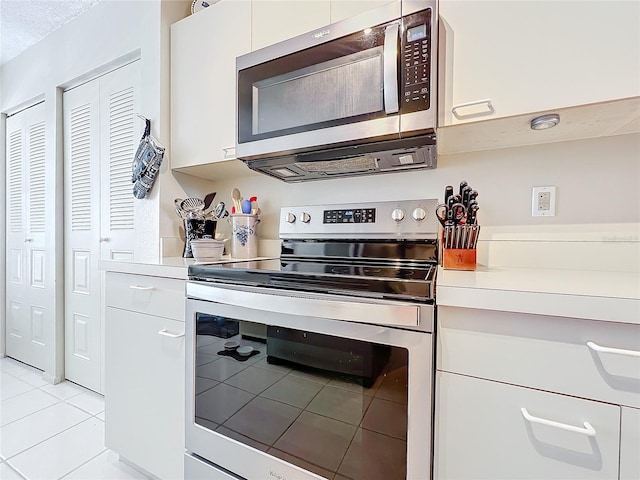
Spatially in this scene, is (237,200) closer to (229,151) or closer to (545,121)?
(229,151)

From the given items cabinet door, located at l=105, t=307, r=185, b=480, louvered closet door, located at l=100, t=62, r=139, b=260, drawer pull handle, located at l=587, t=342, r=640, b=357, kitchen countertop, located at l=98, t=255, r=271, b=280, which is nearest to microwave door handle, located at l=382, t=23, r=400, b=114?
drawer pull handle, located at l=587, t=342, r=640, b=357

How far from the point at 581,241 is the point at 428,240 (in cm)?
50

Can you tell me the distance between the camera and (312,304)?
84 centimetres

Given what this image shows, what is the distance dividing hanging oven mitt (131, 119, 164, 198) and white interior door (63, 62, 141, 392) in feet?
0.70

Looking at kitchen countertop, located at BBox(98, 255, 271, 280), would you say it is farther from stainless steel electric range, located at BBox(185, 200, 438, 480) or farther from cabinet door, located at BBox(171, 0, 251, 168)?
cabinet door, located at BBox(171, 0, 251, 168)

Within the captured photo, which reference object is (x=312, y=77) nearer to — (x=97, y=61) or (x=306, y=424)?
(x=306, y=424)

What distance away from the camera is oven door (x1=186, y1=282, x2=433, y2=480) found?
A: 759mm

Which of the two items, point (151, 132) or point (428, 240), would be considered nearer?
point (428, 240)

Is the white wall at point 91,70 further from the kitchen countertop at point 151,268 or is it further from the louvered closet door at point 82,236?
the kitchen countertop at point 151,268

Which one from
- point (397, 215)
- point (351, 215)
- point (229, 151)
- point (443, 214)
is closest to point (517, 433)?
point (443, 214)

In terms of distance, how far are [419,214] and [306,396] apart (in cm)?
76

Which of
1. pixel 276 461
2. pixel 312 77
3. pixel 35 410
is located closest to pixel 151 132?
pixel 312 77

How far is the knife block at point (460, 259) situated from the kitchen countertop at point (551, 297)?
234 mm

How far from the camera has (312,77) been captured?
114cm
